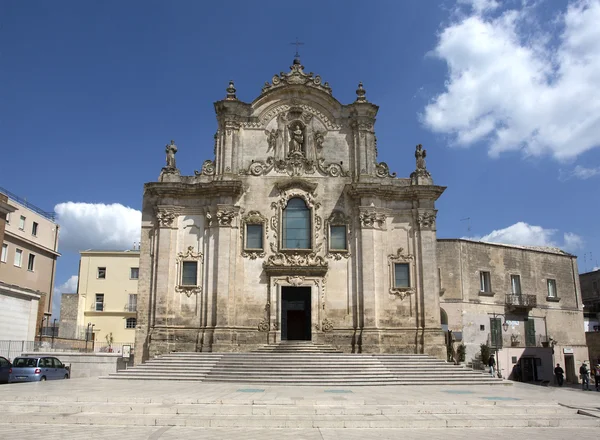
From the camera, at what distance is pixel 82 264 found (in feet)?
163

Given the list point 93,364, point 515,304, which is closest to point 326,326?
point 93,364

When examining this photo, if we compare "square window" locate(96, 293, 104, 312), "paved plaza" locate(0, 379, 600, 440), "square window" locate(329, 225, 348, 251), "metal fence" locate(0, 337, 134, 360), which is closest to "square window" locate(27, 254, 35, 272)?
"metal fence" locate(0, 337, 134, 360)

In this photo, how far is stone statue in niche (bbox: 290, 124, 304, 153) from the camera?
29281mm

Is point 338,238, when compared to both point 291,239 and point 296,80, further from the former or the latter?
point 296,80

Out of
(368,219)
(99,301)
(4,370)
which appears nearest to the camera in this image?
(4,370)

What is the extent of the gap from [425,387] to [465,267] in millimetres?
15153

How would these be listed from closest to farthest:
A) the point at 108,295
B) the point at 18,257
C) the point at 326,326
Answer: the point at 326,326, the point at 18,257, the point at 108,295

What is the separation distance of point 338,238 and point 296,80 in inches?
339

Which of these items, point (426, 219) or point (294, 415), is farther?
point (426, 219)

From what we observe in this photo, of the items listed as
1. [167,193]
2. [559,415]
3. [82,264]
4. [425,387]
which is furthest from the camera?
[82,264]

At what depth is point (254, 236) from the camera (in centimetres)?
2817

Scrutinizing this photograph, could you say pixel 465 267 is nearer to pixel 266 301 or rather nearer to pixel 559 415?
pixel 266 301

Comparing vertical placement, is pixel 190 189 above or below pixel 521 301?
above

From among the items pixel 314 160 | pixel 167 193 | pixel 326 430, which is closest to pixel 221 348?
pixel 167 193
